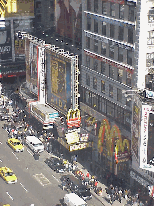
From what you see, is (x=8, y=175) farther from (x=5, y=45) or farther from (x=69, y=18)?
(x=5, y=45)

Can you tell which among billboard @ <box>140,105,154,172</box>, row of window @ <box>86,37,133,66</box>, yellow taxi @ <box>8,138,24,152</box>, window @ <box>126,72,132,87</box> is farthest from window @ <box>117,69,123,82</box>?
yellow taxi @ <box>8,138,24,152</box>

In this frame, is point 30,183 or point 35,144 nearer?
point 30,183

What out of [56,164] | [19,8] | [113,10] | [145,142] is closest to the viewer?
[145,142]

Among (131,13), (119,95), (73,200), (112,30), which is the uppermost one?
(131,13)

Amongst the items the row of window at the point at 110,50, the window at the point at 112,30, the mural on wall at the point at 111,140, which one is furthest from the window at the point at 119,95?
the window at the point at 112,30

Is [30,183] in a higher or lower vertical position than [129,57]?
lower

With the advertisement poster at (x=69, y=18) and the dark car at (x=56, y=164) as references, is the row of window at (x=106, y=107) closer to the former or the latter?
the advertisement poster at (x=69, y=18)

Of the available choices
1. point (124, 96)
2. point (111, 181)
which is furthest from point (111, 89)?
point (111, 181)

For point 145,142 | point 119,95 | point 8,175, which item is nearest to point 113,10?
point 119,95
